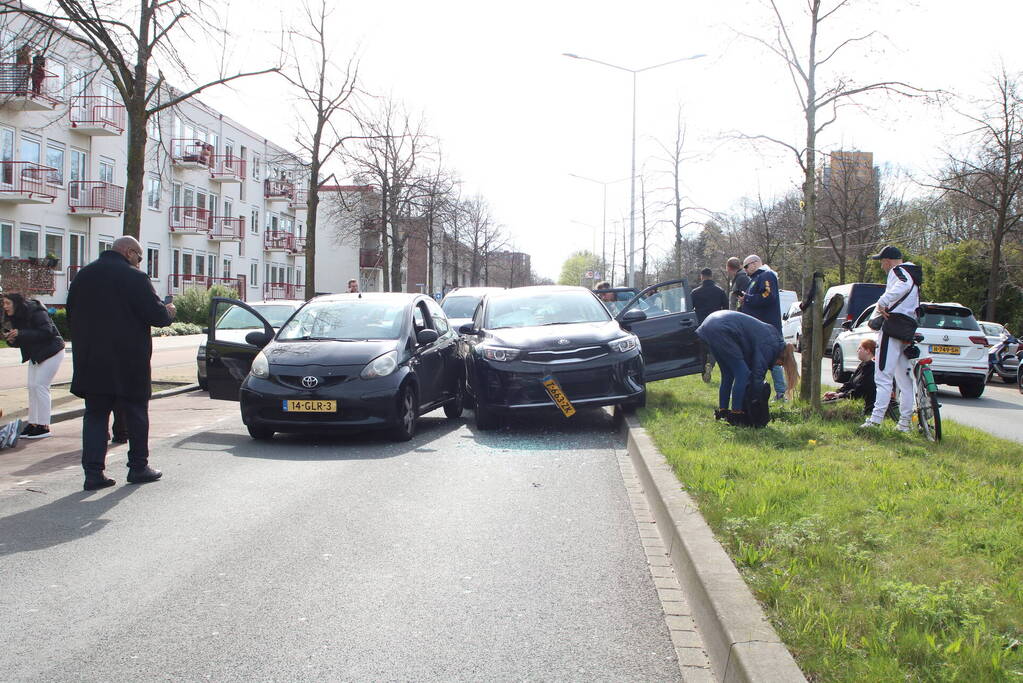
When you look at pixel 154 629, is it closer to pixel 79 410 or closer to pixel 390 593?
pixel 390 593

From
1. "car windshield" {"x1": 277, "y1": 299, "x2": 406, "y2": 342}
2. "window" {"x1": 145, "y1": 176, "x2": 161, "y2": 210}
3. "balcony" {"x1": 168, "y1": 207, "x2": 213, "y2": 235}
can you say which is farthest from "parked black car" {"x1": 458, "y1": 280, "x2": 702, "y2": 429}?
"balcony" {"x1": 168, "y1": 207, "x2": 213, "y2": 235}

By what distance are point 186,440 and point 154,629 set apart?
612 centimetres

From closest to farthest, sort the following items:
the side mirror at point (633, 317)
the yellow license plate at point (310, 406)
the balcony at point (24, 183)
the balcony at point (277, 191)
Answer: the yellow license plate at point (310, 406), the side mirror at point (633, 317), the balcony at point (24, 183), the balcony at point (277, 191)

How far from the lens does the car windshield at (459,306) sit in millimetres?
18391

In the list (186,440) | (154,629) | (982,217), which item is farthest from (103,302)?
(982,217)

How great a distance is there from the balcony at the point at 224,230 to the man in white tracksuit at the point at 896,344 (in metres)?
43.6

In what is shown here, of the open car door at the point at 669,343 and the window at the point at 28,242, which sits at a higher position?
the window at the point at 28,242

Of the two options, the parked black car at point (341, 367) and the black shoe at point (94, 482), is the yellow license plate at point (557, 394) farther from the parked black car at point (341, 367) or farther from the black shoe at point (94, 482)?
the black shoe at point (94, 482)

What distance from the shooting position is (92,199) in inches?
1388

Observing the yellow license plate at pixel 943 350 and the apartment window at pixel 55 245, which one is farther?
the apartment window at pixel 55 245

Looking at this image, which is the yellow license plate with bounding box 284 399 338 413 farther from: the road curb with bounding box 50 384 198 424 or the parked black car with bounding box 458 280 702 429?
the road curb with bounding box 50 384 198 424

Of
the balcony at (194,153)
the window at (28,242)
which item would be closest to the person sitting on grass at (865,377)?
the window at (28,242)

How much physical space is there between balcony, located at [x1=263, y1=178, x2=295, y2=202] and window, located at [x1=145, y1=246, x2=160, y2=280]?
15.7 m

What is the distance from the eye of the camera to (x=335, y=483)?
7.26 meters
